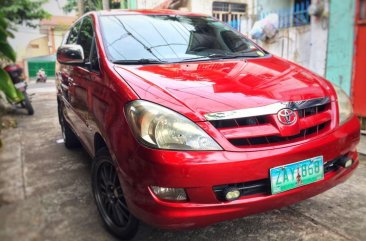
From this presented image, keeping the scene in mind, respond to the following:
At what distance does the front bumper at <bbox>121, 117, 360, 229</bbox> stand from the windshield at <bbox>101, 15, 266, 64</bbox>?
0.97m

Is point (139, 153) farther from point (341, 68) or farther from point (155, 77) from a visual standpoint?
point (341, 68)

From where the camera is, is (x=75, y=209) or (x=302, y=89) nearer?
(x=302, y=89)

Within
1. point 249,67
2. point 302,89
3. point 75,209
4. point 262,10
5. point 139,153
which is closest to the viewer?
point 139,153

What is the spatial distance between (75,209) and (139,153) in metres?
1.37

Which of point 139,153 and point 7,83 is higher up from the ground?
point 7,83

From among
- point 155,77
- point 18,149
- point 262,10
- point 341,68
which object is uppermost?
point 262,10

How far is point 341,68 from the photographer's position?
204 inches

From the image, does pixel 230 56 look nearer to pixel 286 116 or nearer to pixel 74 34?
pixel 286 116

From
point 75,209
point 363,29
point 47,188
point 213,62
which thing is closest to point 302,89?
point 213,62

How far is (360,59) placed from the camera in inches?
190

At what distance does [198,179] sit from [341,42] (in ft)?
14.4

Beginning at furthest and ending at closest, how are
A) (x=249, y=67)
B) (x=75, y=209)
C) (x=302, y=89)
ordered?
1. (x=75, y=209)
2. (x=249, y=67)
3. (x=302, y=89)

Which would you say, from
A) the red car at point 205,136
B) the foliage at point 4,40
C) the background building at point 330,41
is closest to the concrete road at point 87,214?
the red car at point 205,136

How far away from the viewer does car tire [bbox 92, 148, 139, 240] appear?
7.27 ft
